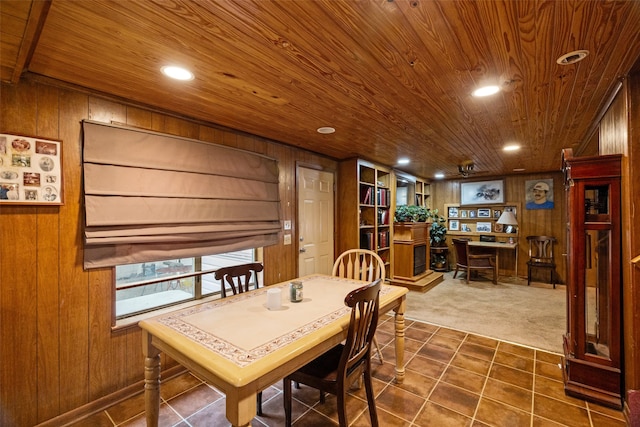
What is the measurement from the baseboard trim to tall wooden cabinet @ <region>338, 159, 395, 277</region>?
2.77 m

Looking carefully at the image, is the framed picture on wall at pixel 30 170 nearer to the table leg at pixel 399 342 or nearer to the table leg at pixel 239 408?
the table leg at pixel 239 408

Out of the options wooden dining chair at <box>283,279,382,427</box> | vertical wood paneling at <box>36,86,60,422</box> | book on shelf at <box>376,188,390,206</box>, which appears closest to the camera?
wooden dining chair at <box>283,279,382,427</box>

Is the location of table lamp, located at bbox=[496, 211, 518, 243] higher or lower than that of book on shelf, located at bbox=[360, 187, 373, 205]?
lower

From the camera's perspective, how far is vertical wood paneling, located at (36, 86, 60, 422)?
1.77 m

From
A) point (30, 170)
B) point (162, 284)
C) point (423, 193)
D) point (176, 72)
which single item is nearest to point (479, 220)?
point (423, 193)

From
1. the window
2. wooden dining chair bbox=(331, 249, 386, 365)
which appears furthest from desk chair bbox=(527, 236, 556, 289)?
the window

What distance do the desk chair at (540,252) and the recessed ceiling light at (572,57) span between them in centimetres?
497

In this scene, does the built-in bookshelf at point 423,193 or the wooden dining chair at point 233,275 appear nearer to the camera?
the wooden dining chair at point 233,275

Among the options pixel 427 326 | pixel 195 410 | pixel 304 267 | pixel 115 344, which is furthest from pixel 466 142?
pixel 115 344

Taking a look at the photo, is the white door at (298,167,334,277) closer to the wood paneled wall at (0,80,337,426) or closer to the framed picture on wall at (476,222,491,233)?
the wood paneled wall at (0,80,337,426)

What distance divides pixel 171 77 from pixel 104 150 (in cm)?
74

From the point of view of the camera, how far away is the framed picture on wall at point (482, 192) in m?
6.30

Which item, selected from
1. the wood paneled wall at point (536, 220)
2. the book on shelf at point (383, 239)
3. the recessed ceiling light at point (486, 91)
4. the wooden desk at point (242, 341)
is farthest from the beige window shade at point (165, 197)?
the wood paneled wall at point (536, 220)

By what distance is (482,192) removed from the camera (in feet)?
21.2
